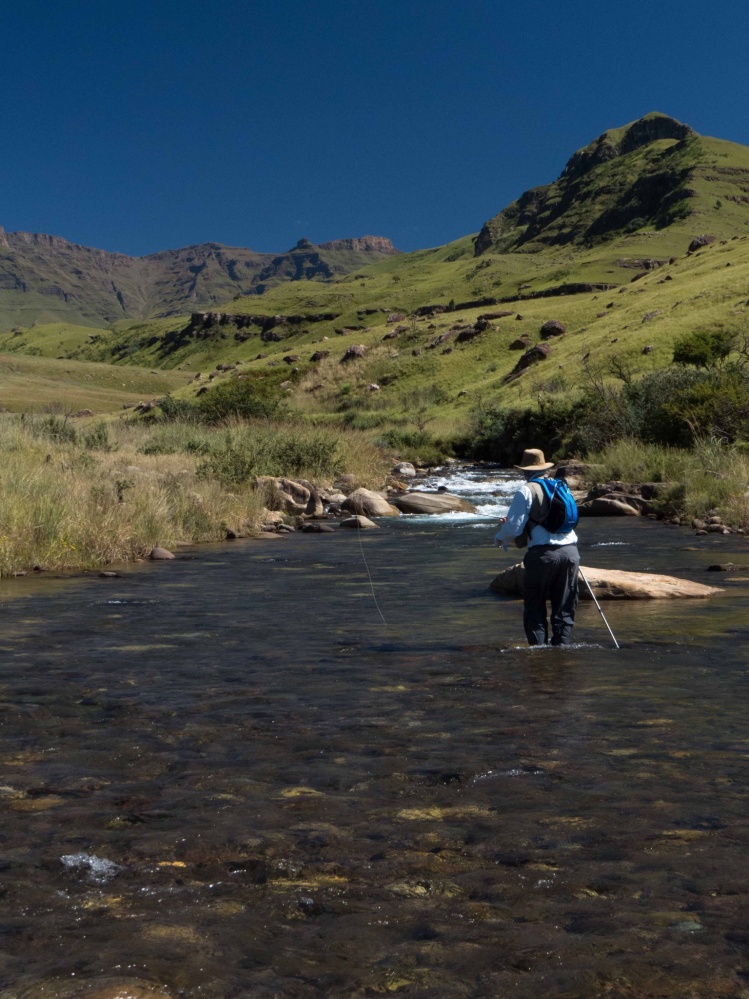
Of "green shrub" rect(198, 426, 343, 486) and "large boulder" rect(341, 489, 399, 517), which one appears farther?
"green shrub" rect(198, 426, 343, 486)

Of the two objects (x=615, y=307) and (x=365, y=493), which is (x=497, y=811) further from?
(x=615, y=307)

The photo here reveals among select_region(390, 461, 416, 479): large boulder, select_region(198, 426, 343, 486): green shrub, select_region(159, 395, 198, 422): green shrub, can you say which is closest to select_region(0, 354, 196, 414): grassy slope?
select_region(159, 395, 198, 422): green shrub

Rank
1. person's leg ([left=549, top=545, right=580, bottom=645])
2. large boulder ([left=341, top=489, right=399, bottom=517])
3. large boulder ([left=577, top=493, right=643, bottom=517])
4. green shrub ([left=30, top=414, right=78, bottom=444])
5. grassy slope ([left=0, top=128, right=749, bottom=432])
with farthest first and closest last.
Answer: grassy slope ([left=0, top=128, right=749, bottom=432]), green shrub ([left=30, top=414, right=78, bottom=444]), large boulder ([left=341, top=489, right=399, bottom=517]), large boulder ([left=577, top=493, right=643, bottom=517]), person's leg ([left=549, top=545, right=580, bottom=645])

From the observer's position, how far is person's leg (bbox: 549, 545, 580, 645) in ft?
29.6

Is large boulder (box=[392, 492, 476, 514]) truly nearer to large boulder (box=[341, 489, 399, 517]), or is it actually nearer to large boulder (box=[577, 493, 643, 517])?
large boulder (box=[341, 489, 399, 517])

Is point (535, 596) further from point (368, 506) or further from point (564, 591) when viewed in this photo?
point (368, 506)

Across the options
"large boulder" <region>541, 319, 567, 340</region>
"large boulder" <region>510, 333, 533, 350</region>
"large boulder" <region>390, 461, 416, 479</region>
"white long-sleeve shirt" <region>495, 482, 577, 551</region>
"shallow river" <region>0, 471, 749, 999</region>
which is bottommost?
"shallow river" <region>0, 471, 749, 999</region>

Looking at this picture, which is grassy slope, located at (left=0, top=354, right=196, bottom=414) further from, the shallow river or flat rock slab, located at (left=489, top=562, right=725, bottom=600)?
the shallow river

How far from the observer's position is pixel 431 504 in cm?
2416

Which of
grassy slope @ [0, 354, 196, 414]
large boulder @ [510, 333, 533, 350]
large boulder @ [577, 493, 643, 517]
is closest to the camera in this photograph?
large boulder @ [577, 493, 643, 517]

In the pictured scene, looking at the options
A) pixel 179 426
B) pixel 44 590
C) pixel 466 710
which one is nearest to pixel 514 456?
pixel 179 426

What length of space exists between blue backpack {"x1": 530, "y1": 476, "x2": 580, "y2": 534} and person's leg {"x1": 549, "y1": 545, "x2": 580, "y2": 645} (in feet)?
0.74

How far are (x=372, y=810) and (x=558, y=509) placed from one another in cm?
440

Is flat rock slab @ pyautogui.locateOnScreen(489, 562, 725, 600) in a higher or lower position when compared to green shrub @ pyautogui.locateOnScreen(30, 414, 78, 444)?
lower
